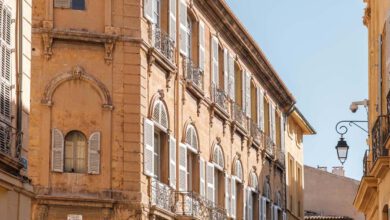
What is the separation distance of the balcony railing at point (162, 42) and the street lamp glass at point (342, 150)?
530 centimetres

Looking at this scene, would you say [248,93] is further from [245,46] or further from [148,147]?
[148,147]

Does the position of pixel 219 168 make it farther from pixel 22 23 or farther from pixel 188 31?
pixel 22 23

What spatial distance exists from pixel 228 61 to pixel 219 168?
4193 mm

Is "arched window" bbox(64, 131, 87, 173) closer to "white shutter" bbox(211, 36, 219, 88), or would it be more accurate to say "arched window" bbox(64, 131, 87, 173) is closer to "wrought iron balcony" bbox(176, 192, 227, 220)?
"wrought iron balcony" bbox(176, 192, 227, 220)

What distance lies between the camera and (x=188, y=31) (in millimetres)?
34531

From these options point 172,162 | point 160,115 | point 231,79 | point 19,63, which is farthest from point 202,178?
point 19,63

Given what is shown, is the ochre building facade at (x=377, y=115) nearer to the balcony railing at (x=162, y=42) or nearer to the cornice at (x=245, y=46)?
the balcony railing at (x=162, y=42)

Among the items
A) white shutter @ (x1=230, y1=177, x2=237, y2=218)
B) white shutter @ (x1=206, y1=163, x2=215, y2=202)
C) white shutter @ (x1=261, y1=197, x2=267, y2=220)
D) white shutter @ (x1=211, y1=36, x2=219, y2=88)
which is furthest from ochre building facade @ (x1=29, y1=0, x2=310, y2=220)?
white shutter @ (x1=261, y1=197, x2=267, y2=220)

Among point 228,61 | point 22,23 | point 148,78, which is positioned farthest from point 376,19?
point 228,61

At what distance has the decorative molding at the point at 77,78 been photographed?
90.9ft

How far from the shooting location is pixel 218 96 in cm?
3744

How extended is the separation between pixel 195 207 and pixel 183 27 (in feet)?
16.6

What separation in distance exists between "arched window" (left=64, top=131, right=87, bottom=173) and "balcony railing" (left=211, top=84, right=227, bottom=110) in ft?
30.6

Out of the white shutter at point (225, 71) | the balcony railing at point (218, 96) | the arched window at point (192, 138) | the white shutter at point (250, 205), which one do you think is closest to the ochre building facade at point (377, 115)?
the arched window at point (192, 138)
